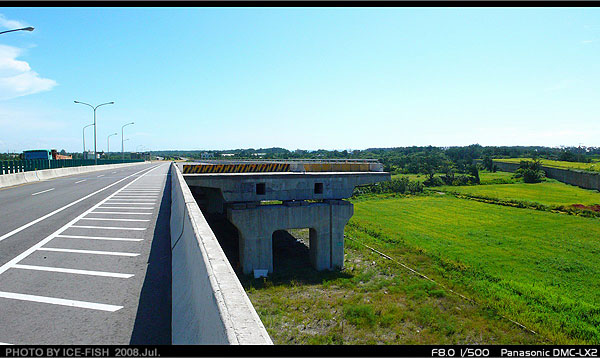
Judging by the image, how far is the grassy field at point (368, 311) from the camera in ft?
54.5

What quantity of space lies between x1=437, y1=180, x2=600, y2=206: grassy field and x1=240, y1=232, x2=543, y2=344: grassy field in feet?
170

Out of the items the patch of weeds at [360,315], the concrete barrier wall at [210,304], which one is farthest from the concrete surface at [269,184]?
the concrete barrier wall at [210,304]

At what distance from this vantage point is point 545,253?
3484 cm

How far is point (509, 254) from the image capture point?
34469mm

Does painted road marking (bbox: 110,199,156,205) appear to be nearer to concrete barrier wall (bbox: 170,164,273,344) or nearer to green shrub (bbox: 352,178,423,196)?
concrete barrier wall (bbox: 170,164,273,344)

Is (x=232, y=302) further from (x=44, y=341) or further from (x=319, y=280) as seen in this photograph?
(x=319, y=280)

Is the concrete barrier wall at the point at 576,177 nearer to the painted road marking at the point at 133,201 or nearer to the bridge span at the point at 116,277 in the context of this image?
the painted road marking at the point at 133,201

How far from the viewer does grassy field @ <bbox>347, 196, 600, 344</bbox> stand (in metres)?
20.8

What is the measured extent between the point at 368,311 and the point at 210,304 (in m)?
17.1

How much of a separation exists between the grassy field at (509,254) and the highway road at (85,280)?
1904 centimetres

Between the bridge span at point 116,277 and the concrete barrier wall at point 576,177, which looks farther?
the concrete barrier wall at point 576,177

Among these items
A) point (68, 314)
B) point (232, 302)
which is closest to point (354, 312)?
point (68, 314)

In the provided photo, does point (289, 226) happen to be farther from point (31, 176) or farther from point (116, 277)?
point (31, 176)

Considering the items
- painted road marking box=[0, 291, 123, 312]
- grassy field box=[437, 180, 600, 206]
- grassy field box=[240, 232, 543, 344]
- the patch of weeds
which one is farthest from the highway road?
grassy field box=[437, 180, 600, 206]
